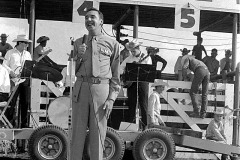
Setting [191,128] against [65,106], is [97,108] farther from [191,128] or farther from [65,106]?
[191,128]

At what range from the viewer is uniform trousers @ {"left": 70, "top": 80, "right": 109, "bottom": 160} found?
201 inches

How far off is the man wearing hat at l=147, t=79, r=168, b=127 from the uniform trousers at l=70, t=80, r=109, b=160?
4.04 m

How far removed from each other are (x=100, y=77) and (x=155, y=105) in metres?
4.26

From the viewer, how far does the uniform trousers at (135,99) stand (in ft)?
30.2

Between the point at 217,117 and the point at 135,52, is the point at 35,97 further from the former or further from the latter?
the point at 217,117

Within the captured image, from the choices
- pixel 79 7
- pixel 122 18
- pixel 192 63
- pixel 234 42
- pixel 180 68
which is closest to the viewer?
pixel 192 63

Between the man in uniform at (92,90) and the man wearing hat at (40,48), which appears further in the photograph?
the man wearing hat at (40,48)

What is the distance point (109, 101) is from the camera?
5160 mm

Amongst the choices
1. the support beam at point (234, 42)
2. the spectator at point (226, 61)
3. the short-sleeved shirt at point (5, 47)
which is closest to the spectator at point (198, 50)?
the spectator at point (226, 61)

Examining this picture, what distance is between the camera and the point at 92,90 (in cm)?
514

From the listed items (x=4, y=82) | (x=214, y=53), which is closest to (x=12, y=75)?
(x=4, y=82)

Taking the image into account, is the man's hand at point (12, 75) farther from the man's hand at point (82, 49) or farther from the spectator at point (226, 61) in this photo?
the spectator at point (226, 61)

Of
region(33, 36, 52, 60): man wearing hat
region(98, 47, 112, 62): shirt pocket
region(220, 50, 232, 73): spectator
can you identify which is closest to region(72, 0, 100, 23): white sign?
region(33, 36, 52, 60): man wearing hat

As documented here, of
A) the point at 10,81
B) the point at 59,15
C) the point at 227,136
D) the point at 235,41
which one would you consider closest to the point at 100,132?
the point at 10,81
